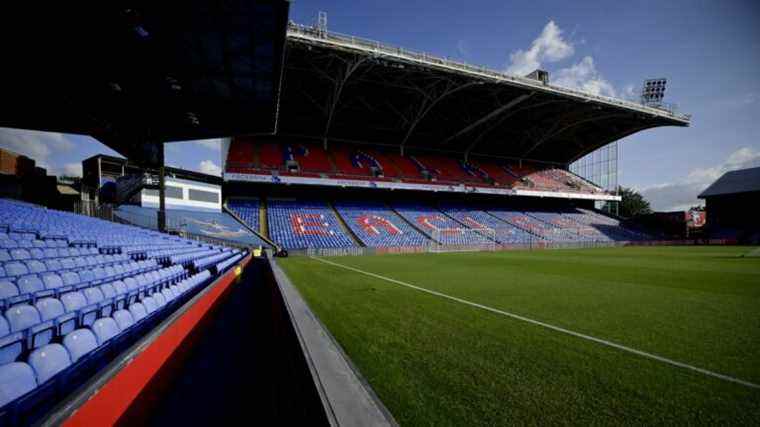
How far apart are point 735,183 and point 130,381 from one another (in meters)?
64.3

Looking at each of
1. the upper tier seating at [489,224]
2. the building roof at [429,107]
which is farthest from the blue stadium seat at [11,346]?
→ the upper tier seating at [489,224]

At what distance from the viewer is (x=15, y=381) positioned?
6.39 ft

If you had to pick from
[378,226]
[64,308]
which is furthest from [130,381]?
[378,226]

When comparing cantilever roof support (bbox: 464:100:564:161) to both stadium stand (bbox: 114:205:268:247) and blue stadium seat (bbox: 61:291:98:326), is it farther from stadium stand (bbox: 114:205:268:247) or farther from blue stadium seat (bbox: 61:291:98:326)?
blue stadium seat (bbox: 61:291:98:326)

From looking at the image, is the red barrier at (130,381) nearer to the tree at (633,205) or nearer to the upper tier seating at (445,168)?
the upper tier seating at (445,168)

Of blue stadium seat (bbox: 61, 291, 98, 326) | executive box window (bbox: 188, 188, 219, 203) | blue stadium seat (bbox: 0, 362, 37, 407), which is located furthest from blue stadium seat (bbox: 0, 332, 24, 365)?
executive box window (bbox: 188, 188, 219, 203)

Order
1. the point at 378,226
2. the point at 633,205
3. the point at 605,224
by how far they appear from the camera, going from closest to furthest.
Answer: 1. the point at 378,226
2. the point at 605,224
3. the point at 633,205

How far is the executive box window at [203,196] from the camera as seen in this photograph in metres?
26.0

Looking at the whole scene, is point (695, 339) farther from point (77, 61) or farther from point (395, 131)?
point (395, 131)

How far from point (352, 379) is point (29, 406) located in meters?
1.92

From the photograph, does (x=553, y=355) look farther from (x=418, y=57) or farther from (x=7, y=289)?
(x=418, y=57)

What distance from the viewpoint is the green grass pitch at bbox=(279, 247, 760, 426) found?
2457 mm

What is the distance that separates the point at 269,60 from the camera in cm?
975

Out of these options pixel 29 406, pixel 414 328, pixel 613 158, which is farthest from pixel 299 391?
pixel 613 158
